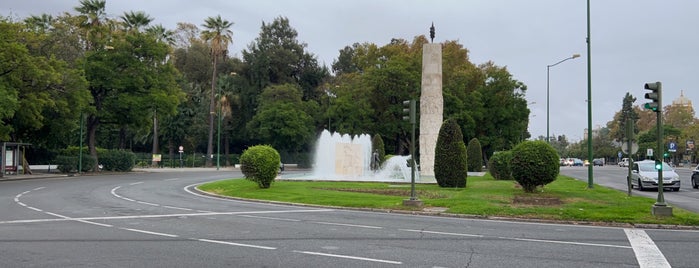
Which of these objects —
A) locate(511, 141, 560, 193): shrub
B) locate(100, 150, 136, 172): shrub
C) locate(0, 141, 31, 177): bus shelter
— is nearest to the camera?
locate(511, 141, 560, 193): shrub

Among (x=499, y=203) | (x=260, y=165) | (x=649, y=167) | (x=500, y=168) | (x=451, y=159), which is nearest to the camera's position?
(x=499, y=203)

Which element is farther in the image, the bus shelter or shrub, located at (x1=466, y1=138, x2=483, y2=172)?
shrub, located at (x1=466, y1=138, x2=483, y2=172)

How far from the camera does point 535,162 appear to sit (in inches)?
867

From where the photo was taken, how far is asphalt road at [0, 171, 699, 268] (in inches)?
353

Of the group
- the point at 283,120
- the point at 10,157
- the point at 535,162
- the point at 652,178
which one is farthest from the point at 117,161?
the point at 652,178

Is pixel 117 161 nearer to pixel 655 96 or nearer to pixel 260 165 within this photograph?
pixel 260 165

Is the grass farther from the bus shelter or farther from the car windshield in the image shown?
the bus shelter

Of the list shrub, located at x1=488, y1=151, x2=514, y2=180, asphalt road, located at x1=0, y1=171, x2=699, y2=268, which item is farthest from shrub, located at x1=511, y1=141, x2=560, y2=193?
shrub, located at x1=488, y1=151, x2=514, y2=180

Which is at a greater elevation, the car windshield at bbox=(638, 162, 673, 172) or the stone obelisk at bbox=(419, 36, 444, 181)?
the stone obelisk at bbox=(419, 36, 444, 181)

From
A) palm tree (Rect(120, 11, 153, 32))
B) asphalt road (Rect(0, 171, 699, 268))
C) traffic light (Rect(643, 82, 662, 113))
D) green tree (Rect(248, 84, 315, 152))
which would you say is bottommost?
asphalt road (Rect(0, 171, 699, 268))

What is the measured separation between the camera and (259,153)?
88.3 feet

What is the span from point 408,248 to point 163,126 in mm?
74896

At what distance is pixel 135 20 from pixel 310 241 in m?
50.3

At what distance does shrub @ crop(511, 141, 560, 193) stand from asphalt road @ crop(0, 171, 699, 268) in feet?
23.9
